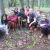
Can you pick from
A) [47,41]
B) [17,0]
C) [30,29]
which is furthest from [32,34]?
[17,0]

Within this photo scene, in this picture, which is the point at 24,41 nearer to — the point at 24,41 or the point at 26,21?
the point at 24,41

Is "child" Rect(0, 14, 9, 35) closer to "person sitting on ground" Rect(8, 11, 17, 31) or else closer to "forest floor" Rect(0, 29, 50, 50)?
"person sitting on ground" Rect(8, 11, 17, 31)

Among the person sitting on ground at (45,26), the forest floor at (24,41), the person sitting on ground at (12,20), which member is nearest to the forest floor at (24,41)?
the forest floor at (24,41)

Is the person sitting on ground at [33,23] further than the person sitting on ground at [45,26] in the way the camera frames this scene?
Yes

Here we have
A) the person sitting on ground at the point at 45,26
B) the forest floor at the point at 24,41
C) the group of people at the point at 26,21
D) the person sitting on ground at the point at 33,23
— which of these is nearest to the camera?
the forest floor at the point at 24,41

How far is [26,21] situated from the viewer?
30.0 feet

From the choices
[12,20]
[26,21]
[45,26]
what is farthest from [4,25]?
[45,26]

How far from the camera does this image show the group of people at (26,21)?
8.36 m

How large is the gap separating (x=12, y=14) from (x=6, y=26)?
0.76 meters

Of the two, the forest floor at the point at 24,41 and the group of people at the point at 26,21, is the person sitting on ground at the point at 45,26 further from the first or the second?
the forest floor at the point at 24,41

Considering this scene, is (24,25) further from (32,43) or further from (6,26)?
(32,43)

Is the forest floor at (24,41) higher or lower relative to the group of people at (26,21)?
lower

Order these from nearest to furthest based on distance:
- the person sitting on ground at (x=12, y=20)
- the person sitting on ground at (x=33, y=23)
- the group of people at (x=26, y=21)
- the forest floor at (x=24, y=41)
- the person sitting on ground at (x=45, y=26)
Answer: the forest floor at (x=24, y=41) → the person sitting on ground at (x=45, y=26) → the group of people at (x=26, y=21) → the person sitting on ground at (x=33, y=23) → the person sitting on ground at (x=12, y=20)

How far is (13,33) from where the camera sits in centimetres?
868
